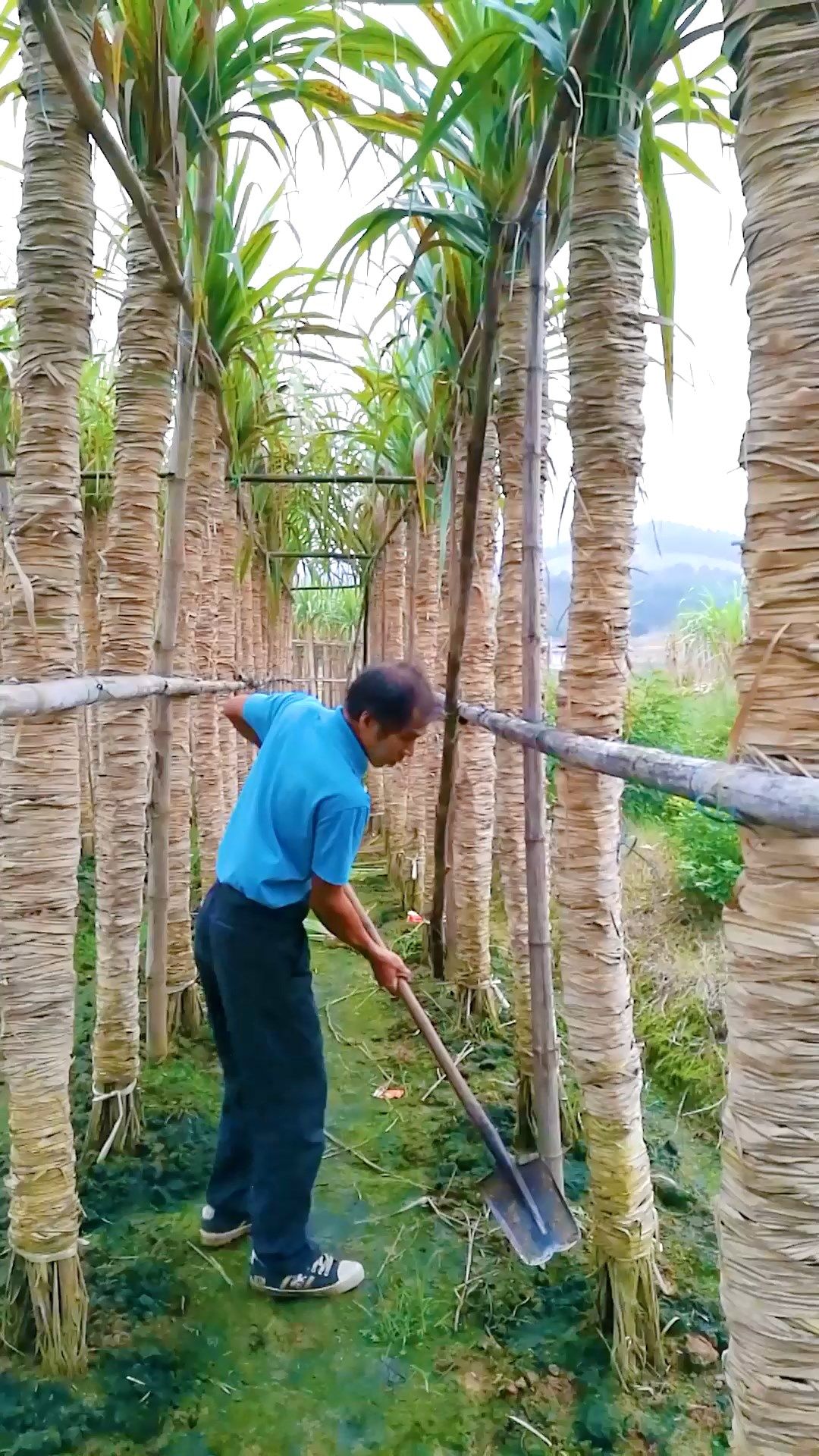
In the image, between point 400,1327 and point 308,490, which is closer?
point 400,1327

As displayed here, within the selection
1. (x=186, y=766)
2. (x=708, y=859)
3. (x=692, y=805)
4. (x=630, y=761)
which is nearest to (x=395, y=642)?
(x=708, y=859)

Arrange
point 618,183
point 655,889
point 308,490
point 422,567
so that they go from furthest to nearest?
point 308,490, point 422,567, point 655,889, point 618,183

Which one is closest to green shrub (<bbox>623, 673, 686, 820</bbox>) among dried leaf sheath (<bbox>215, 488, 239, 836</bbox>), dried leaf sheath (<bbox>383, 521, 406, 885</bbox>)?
dried leaf sheath (<bbox>383, 521, 406, 885</bbox>)

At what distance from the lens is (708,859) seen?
415cm

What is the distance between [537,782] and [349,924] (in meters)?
0.51

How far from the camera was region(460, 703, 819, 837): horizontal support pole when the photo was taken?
31.0 inches

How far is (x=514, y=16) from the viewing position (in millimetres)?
1465

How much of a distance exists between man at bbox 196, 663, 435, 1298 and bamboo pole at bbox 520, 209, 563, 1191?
260 mm

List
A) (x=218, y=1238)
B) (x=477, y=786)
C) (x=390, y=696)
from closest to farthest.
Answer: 1. (x=390, y=696)
2. (x=218, y=1238)
3. (x=477, y=786)

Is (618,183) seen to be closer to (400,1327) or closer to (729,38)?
(729,38)

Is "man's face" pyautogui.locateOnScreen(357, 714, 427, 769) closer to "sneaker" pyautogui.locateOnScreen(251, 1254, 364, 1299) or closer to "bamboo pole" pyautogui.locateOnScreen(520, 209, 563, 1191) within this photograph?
"bamboo pole" pyautogui.locateOnScreen(520, 209, 563, 1191)

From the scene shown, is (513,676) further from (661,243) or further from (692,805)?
(692,805)

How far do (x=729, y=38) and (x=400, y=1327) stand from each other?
2.22m

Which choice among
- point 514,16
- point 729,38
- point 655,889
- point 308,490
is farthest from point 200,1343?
point 308,490
